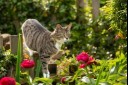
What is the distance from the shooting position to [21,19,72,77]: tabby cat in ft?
19.2

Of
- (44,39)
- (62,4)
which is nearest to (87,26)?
(62,4)

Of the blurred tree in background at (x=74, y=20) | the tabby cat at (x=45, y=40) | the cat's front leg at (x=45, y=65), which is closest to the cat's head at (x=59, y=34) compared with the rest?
the tabby cat at (x=45, y=40)

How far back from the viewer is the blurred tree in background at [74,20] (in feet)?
28.0

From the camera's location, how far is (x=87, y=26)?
30.0ft

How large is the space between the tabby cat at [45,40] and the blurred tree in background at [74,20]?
1.78 m

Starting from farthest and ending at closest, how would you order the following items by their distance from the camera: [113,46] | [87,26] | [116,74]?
[87,26]
[113,46]
[116,74]

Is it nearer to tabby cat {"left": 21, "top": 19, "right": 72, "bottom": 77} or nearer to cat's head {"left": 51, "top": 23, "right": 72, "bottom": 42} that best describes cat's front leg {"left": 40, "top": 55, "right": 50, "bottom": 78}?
tabby cat {"left": 21, "top": 19, "right": 72, "bottom": 77}

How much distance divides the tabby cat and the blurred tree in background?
1.78m

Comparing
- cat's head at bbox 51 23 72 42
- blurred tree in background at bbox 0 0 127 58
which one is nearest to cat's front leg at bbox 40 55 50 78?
cat's head at bbox 51 23 72 42

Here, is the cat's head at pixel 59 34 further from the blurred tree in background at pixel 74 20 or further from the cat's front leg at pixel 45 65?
the blurred tree in background at pixel 74 20

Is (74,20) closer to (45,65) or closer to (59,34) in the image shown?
(59,34)

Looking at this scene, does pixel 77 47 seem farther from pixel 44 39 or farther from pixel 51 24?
pixel 44 39

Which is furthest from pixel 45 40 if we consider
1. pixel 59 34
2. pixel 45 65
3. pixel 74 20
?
pixel 74 20

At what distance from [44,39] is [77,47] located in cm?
304
